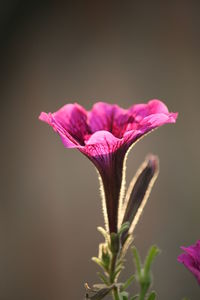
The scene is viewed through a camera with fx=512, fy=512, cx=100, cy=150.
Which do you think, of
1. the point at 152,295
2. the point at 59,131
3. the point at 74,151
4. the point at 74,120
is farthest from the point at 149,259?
the point at 74,151

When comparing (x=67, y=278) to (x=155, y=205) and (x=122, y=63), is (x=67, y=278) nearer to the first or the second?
(x=155, y=205)

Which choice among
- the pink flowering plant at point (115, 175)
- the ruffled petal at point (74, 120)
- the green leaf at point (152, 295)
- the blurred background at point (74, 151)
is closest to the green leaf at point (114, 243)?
the pink flowering plant at point (115, 175)

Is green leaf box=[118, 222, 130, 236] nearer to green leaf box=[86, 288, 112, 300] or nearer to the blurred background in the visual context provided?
green leaf box=[86, 288, 112, 300]

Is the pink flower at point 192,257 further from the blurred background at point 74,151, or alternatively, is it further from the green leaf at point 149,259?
the blurred background at point 74,151

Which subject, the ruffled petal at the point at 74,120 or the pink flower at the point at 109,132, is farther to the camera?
the ruffled petal at the point at 74,120

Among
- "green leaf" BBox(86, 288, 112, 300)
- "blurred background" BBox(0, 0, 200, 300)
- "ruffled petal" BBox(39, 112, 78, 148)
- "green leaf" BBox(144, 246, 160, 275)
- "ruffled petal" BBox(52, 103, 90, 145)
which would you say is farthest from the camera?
"blurred background" BBox(0, 0, 200, 300)

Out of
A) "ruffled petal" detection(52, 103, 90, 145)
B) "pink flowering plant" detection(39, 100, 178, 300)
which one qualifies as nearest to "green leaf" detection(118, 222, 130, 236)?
"pink flowering plant" detection(39, 100, 178, 300)

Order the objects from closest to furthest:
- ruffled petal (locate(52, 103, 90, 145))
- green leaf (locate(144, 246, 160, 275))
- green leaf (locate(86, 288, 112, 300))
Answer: green leaf (locate(144, 246, 160, 275))
green leaf (locate(86, 288, 112, 300))
ruffled petal (locate(52, 103, 90, 145))
